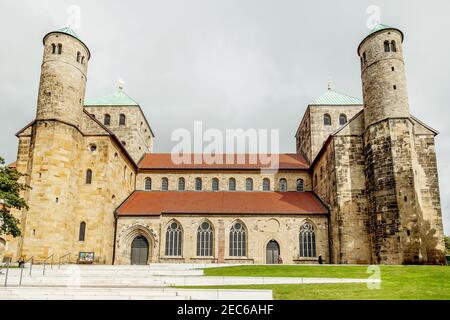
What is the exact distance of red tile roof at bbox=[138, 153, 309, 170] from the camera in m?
43.2

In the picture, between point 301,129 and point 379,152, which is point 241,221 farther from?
point 301,129

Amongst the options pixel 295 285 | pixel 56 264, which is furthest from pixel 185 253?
pixel 295 285

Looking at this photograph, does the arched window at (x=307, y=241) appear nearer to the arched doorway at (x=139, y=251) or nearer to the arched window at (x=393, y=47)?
the arched doorway at (x=139, y=251)

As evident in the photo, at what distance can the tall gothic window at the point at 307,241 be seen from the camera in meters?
35.3

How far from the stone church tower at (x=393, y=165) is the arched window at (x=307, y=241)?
19.4ft

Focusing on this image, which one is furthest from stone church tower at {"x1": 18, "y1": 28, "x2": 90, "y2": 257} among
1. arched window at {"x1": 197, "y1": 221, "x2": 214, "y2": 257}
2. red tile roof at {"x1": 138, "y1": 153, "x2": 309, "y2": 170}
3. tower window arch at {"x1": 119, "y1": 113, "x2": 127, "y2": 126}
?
red tile roof at {"x1": 138, "y1": 153, "x2": 309, "y2": 170}

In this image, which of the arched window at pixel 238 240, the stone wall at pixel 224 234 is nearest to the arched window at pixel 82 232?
the stone wall at pixel 224 234

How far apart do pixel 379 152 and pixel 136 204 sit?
905 inches

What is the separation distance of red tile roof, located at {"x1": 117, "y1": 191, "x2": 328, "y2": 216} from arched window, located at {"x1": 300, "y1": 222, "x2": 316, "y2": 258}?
150cm

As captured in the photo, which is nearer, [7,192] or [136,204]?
[7,192]

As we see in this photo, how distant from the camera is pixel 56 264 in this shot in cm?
2853

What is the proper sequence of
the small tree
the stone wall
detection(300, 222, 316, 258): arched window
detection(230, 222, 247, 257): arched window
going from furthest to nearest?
detection(230, 222, 247, 257): arched window
detection(300, 222, 316, 258): arched window
the stone wall
the small tree

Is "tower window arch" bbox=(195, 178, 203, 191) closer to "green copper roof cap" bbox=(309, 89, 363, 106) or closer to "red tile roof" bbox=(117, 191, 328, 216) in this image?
"red tile roof" bbox=(117, 191, 328, 216)

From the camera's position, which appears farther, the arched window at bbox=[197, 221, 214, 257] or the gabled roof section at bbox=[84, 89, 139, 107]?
the gabled roof section at bbox=[84, 89, 139, 107]
